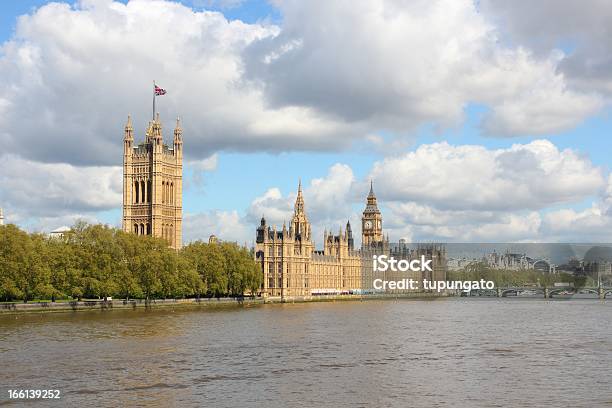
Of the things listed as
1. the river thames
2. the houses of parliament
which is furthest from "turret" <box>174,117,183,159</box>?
the river thames

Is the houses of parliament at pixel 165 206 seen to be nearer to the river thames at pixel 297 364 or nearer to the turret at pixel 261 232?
the turret at pixel 261 232

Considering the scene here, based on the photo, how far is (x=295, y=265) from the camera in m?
199

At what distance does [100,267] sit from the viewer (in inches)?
4382

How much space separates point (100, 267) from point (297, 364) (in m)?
61.3

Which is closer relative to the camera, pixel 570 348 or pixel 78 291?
pixel 570 348

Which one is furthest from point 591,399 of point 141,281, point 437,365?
point 141,281

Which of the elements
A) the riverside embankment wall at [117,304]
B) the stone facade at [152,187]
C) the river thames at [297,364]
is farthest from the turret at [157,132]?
the river thames at [297,364]

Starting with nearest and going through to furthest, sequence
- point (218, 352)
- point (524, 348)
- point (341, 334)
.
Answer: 1. point (218, 352)
2. point (524, 348)
3. point (341, 334)

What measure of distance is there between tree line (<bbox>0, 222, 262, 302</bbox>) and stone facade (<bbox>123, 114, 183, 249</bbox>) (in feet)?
134

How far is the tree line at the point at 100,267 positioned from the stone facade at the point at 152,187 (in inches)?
1612

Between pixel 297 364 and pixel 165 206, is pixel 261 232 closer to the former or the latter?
pixel 165 206

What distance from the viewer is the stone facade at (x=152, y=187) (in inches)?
7283

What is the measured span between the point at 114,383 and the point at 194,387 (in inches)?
168

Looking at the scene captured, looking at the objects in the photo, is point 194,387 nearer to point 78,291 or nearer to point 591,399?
point 591,399
